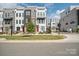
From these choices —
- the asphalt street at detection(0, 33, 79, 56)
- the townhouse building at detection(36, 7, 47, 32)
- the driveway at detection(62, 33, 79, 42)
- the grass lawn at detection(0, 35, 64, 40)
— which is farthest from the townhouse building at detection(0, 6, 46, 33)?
the driveway at detection(62, 33, 79, 42)

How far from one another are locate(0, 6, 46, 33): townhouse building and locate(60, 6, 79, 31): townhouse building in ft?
1.42

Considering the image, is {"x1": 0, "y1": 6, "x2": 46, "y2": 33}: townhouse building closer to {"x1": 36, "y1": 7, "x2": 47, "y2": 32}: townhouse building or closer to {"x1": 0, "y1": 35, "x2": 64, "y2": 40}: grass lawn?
{"x1": 36, "y1": 7, "x2": 47, "y2": 32}: townhouse building

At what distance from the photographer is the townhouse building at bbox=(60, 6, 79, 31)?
463 centimetres

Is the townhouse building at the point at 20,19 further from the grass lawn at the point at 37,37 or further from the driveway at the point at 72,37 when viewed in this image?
the driveway at the point at 72,37

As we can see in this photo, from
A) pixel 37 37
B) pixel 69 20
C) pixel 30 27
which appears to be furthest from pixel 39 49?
pixel 69 20

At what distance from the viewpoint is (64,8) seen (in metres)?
4.39

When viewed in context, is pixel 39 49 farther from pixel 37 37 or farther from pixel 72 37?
pixel 72 37

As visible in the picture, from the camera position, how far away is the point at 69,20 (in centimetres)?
480

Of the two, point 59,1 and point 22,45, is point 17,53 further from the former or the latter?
point 59,1

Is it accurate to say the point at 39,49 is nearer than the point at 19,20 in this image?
Yes

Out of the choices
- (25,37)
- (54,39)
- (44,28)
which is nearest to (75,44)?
(54,39)

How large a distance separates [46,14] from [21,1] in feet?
2.44

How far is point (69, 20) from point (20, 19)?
1.14 meters

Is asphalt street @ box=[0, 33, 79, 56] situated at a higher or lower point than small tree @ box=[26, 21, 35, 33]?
lower
